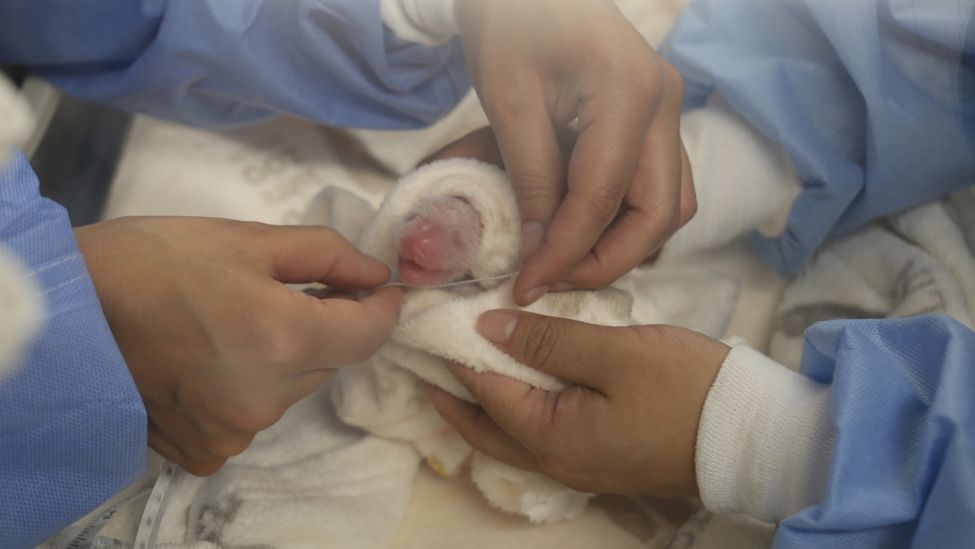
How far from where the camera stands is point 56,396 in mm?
587

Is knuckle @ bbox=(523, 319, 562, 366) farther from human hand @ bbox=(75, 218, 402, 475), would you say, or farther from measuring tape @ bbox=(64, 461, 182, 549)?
measuring tape @ bbox=(64, 461, 182, 549)

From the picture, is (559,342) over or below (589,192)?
below

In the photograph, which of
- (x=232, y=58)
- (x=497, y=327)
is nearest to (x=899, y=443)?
(x=497, y=327)

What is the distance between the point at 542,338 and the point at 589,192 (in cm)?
13

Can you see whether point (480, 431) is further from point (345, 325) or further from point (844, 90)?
point (844, 90)

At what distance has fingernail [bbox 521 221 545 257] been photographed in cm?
74

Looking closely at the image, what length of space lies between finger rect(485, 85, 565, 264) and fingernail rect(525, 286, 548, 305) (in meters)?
0.03

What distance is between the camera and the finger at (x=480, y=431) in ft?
2.55

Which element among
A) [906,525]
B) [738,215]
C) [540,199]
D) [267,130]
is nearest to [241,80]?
[267,130]

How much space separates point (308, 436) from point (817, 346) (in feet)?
1.67

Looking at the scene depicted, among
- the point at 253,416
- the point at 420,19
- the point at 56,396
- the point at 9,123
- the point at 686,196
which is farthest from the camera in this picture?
the point at 420,19

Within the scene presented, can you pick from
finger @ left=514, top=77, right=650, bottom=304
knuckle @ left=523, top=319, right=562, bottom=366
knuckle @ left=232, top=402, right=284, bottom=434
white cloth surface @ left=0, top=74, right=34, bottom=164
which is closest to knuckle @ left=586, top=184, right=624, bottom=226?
finger @ left=514, top=77, right=650, bottom=304

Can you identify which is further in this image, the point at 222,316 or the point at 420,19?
the point at 420,19

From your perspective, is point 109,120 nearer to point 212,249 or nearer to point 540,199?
point 212,249
